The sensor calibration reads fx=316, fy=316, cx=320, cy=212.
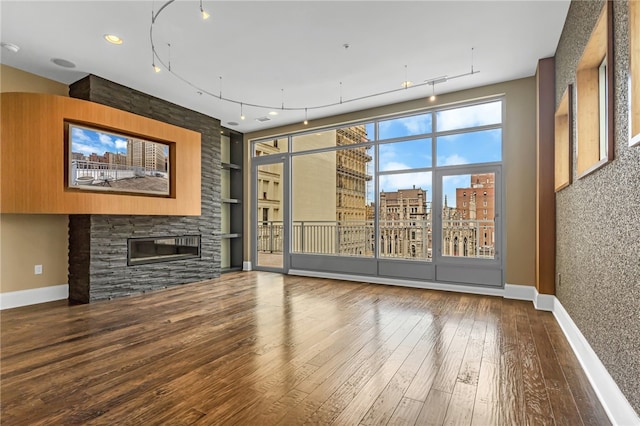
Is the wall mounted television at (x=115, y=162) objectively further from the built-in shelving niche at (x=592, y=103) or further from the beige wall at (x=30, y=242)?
the built-in shelving niche at (x=592, y=103)

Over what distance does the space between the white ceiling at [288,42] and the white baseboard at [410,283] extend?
3068mm

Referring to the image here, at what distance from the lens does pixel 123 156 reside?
4.59 m

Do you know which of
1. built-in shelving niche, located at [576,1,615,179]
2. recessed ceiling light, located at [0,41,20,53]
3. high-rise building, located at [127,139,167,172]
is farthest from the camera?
high-rise building, located at [127,139,167,172]

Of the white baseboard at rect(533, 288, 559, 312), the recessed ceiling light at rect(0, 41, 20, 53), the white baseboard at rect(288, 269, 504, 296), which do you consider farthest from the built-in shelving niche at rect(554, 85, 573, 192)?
the recessed ceiling light at rect(0, 41, 20, 53)

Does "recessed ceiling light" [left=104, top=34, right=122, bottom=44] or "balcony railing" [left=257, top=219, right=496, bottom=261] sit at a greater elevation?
"recessed ceiling light" [left=104, top=34, right=122, bottom=44]

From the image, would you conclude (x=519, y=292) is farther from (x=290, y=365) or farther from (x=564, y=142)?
(x=290, y=365)

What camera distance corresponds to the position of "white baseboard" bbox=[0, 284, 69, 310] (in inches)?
161

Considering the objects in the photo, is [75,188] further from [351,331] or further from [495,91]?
[495,91]

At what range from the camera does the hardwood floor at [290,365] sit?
1840 millimetres

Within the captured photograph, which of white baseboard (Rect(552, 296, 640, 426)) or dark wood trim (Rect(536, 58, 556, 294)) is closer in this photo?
white baseboard (Rect(552, 296, 640, 426))

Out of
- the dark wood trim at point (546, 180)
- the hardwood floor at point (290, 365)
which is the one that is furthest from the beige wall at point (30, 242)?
the dark wood trim at point (546, 180)

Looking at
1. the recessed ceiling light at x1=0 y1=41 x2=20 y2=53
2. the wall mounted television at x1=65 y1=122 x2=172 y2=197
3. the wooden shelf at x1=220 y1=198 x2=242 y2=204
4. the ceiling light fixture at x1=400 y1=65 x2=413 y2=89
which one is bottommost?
the wooden shelf at x1=220 y1=198 x2=242 y2=204

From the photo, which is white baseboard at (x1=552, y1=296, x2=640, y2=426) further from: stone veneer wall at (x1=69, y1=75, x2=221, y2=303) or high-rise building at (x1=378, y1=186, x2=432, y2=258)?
stone veneer wall at (x1=69, y1=75, x2=221, y2=303)

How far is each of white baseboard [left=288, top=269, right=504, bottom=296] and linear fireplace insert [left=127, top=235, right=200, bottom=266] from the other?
6.73ft
